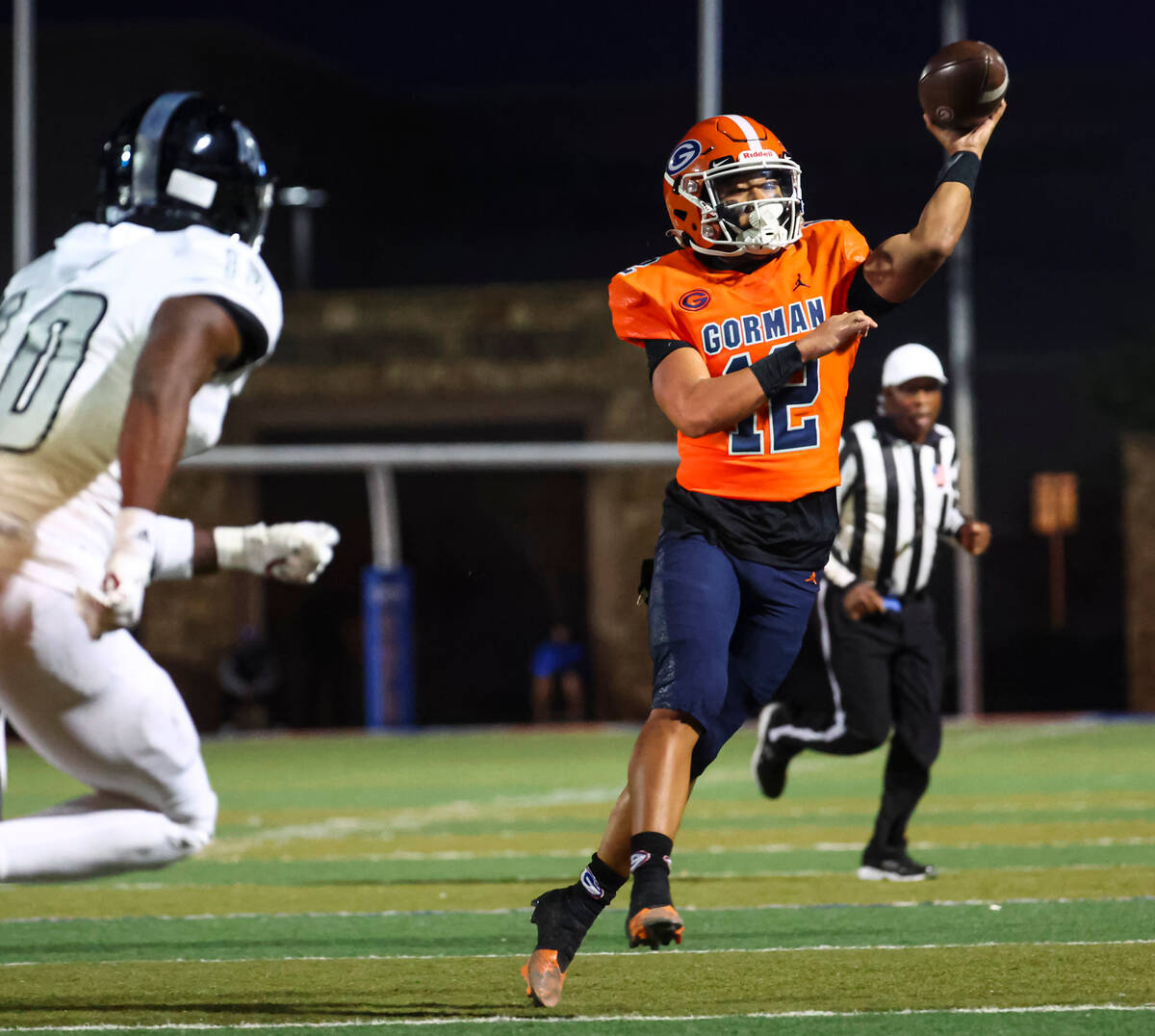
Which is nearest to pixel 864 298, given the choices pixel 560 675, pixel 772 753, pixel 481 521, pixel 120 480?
pixel 120 480

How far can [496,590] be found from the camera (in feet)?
74.1

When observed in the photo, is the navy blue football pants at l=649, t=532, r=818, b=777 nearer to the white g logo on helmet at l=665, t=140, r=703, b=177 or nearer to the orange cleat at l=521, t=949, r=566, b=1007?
the orange cleat at l=521, t=949, r=566, b=1007

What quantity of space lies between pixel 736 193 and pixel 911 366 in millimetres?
2640

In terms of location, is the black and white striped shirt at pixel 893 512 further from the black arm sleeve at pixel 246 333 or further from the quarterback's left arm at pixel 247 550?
the black arm sleeve at pixel 246 333

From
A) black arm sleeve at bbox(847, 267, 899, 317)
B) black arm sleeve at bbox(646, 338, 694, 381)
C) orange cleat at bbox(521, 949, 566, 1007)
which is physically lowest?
orange cleat at bbox(521, 949, 566, 1007)

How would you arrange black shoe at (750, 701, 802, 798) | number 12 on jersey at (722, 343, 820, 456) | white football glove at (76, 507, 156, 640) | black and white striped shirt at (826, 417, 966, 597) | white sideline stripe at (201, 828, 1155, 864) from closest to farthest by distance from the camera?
white football glove at (76, 507, 156, 640) → number 12 on jersey at (722, 343, 820, 456) → black and white striped shirt at (826, 417, 966, 597) → black shoe at (750, 701, 802, 798) → white sideline stripe at (201, 828, 1155, 864)

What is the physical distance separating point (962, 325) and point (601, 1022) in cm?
1770

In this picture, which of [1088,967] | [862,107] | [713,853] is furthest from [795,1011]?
[862,107]

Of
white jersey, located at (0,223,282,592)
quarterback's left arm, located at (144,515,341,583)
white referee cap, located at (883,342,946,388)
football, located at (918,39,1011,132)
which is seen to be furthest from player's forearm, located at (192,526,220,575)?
white referee cap, located at (883,342,946,388)

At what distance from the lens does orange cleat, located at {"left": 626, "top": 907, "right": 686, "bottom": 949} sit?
3770 millimetres

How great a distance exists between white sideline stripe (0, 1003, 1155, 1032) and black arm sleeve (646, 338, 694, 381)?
129 cm

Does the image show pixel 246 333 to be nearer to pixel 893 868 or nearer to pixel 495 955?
pixel 495 955

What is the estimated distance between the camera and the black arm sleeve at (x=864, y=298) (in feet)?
14.2

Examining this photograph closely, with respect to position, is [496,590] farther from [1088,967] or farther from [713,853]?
[1088,967]
